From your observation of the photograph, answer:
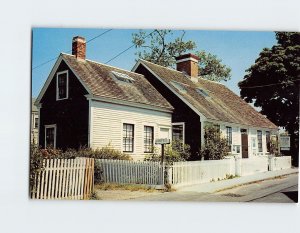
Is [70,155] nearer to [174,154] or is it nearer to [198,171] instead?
[174,154]

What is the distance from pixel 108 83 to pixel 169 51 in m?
1.82

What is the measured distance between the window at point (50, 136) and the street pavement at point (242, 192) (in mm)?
2417

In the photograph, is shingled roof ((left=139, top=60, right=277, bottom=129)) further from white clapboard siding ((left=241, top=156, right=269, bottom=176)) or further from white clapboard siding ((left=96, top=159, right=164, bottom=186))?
white clapboard siding ((left=96, top=159, right=164, bottom=186))

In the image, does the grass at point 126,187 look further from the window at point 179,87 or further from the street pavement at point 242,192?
the window at point 179,87

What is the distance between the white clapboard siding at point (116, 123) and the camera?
9812 mm

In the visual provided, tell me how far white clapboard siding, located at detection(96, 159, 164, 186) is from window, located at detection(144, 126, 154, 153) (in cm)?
78

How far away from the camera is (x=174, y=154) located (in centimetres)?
989

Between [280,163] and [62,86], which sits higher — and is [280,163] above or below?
below

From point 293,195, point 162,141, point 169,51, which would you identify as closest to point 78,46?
point 169,51

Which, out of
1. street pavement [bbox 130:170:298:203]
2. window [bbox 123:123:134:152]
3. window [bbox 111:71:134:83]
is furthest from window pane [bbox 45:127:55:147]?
street pavement [bbox 130:170:298:203]

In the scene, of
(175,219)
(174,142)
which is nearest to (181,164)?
(174,142)
